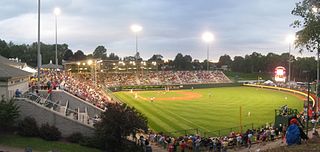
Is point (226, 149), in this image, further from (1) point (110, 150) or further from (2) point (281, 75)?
(2) point (281, 75)

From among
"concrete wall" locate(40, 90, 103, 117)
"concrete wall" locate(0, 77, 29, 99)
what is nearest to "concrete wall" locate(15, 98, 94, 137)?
"concrete wall" locate(0, 77, 29, 99)

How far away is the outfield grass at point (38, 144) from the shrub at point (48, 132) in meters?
0.54

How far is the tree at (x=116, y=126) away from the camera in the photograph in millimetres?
23375

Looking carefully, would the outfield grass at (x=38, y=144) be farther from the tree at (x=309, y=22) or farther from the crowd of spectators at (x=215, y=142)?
the tree at (x=309, y=22)

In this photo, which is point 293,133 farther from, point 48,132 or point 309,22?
point 48,132

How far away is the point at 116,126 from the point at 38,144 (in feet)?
16.5

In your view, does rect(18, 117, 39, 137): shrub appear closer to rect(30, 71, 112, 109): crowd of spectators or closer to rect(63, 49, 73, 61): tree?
rect(30, 71, 112, 109): crowd of spectators

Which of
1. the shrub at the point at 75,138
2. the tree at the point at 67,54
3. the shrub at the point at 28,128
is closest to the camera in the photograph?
the shrub at the point at 28,128

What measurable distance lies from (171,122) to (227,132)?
297 inches

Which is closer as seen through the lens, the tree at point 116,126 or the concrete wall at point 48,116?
the tree at point 116,126

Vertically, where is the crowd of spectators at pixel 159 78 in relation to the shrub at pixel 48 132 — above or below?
above

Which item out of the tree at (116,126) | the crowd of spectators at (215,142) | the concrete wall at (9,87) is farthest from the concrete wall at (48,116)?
the crowd of spectators at (215,142)

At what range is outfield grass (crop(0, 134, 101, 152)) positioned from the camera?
21.9 meters

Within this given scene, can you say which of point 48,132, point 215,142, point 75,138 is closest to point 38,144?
point 48,132
